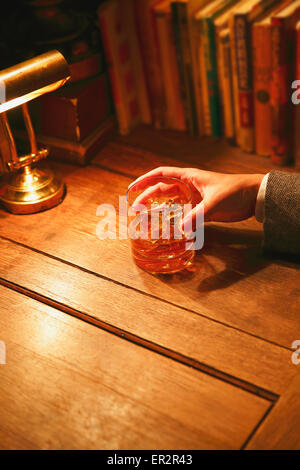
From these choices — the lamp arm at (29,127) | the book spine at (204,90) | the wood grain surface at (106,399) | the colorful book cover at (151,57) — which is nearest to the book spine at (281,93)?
the book spine at (204,90)

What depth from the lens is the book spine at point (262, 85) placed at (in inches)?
48.3

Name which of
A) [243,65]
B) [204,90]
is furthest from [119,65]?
[243,65]

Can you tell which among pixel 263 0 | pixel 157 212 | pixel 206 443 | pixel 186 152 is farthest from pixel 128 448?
pixel 263 0

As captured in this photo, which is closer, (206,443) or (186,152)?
(206,443)

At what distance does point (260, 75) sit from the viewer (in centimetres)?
129

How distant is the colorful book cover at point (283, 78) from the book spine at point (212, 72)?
0.18 m

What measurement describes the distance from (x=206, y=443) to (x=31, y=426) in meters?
0.27

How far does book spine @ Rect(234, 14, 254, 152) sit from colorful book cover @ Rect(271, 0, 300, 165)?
7 centimetres

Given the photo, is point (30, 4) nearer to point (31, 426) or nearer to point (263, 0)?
point (263, 0)

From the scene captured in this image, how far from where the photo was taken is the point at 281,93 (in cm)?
127

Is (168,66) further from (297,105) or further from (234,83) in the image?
(297,105)

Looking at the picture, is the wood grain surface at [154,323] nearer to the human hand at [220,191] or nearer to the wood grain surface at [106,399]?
the wood grain surface at [106,399]

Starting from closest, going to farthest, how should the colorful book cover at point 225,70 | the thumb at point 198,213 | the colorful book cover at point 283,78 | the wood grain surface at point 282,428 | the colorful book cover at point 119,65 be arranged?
the wood grain surface at point 282,428 → the thumb at point 198,213 → the colorful book cover at point 283,78 → the colorful book cover at point 225,70 → the colorful book cover at point 119,65

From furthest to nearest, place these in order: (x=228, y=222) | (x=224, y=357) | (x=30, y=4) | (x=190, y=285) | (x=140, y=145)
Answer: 1. (x=140, y=145)
2. (x=30, y=4)
3. (x=228, y=222)
4. (x=190, y=285)
5. (x=224, y=357)
